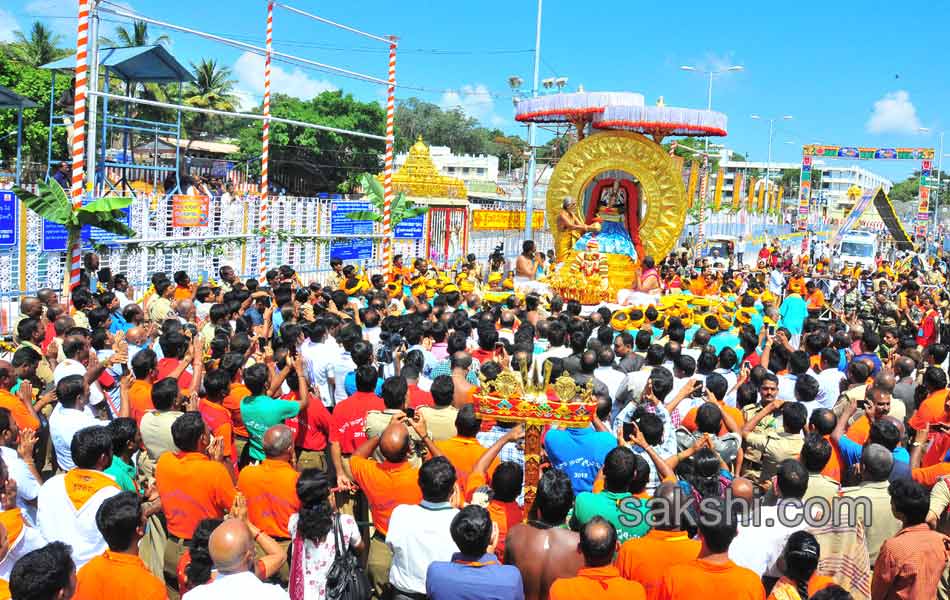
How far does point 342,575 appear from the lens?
151 inches

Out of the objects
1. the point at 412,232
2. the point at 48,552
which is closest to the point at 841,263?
the point at 412,232

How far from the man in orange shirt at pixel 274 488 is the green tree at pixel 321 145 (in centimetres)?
4082

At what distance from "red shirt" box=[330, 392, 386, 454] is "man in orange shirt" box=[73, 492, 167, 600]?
1828 mm

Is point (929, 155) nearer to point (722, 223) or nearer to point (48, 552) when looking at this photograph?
point (722, 223)

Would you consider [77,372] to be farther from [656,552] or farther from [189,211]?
[189,211]

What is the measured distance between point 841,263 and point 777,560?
2621cm

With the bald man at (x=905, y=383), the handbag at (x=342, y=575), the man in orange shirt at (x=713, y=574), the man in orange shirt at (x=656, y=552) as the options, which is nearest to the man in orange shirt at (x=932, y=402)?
the bald man at (x=905, y=383)

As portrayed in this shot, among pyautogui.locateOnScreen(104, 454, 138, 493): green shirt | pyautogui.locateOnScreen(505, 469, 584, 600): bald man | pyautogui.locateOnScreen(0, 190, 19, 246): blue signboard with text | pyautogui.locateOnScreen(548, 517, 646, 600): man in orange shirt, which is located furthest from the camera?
pyautogui.locateOnScreen(0, 190, 19, 246): blue signboard with text

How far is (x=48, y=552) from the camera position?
317 cm

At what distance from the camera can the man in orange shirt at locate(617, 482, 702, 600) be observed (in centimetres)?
373

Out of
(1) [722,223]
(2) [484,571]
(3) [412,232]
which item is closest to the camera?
(2) [484,571]

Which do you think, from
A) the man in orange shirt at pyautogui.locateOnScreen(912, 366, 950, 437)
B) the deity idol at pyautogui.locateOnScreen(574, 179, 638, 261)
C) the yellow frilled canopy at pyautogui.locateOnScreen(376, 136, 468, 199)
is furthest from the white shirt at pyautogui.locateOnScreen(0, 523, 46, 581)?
the yellow frilled canopy at pyautogui.locateOnScreen(376, 136, 468, 199)

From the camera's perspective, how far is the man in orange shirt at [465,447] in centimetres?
477

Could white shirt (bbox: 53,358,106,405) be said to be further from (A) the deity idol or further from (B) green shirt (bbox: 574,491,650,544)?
(A) the deity idol
